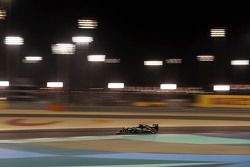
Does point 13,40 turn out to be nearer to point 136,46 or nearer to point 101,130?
point 101,130

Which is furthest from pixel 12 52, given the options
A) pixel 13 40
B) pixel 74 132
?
pixel 74 132

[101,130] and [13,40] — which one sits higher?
[13,40]

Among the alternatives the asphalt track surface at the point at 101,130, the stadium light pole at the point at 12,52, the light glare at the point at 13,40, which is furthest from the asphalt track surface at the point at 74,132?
the stadium light pole at the point at 12,52

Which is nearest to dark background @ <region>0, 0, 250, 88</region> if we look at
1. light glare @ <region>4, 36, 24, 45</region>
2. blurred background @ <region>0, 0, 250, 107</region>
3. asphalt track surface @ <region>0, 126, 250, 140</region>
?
blurred background @ <region>0, 0, 250, 107</region>

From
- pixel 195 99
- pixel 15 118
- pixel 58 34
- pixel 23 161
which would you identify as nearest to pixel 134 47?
pixel 58 34

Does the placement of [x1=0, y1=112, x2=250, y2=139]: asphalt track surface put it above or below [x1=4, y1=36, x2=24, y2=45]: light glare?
below

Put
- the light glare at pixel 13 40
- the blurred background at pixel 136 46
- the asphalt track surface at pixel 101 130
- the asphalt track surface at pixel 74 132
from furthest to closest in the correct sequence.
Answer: the blurred background at pixel 136 46 < the light glare at pixel 13 40 < the asphalt track surface at pixel 101 130 < the asphalt track surface at pixel 74 132

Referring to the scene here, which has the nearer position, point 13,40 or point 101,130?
point 101,130

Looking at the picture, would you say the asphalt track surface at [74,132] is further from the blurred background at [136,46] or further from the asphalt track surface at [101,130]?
the blurred background at [136,46]

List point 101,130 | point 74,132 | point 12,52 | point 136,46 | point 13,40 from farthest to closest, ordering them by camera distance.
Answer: point 136,46
point 12,52
point 13,40
point 101,130
point 74,132

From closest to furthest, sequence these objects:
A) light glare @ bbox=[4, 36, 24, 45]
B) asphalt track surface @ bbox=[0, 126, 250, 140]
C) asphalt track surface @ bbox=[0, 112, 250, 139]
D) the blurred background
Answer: asphalt track surface @ bbox=[0, 126, 250, 140] < asphalt track surface @ bbox=[0, 112, 250, 139] < light glare @ bbox=[4, 36, 24, 45] < the blurred background

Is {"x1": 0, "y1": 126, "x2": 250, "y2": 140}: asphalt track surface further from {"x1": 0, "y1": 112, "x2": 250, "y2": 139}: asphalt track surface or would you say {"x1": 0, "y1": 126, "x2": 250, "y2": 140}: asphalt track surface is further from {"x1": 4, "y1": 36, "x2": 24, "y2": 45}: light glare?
{"x1": 4, "y1": 36, "x2": 24, "y2": 45}: light glare

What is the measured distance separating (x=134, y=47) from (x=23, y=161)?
6713cm

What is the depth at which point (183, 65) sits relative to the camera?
73.9 meters
